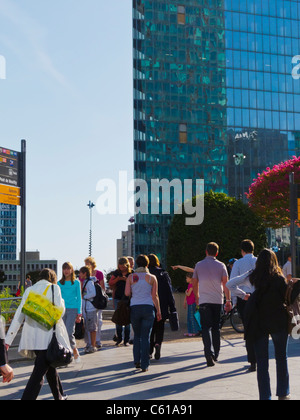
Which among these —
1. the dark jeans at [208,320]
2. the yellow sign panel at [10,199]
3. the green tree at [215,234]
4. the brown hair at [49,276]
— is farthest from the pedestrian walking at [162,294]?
the green tree at [215,234]

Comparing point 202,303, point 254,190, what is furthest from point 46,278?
point 254,190

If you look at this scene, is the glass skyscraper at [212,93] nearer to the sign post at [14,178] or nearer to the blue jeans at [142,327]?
the sign post at [14,178]

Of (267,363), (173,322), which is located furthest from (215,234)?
(267,363)

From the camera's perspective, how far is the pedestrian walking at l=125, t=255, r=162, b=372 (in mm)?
10188

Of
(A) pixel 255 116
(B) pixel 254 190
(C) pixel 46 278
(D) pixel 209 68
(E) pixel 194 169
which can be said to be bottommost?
(C) pixel 46 278

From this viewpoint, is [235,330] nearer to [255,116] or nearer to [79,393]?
[79,393]

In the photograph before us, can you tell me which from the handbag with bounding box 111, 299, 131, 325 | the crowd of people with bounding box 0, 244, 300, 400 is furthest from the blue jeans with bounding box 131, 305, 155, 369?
the handbag with bounding box 111, 299, 131, 325

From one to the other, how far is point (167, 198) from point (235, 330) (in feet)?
215

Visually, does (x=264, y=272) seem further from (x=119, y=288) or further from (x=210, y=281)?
(x=119, y=288)

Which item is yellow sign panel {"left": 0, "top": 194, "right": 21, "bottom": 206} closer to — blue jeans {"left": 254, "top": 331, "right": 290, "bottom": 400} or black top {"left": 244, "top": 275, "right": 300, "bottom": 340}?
black top {"left": 244, "top": 275, "right": 300, "bottom": 340}

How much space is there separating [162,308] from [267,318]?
4.85 metres

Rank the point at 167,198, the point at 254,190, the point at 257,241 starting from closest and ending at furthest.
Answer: the point at 257,241 < the point at 254,190 < the point at 167,198

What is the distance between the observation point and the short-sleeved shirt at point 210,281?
34.8 ft

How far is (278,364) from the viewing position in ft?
22.9
